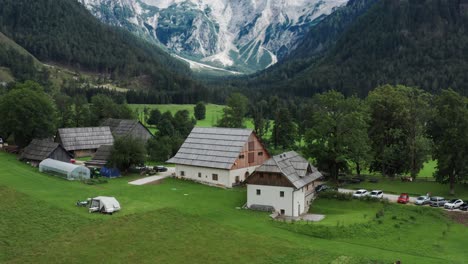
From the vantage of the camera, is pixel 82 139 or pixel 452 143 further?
pixel 82 139

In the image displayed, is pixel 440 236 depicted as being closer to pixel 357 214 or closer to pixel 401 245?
pixel 401 245

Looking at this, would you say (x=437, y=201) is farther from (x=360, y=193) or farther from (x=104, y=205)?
(x=104, y=205)

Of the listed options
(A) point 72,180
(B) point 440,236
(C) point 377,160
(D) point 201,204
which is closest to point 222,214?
(D) point 201,204

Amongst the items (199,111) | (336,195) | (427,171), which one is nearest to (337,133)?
(336,195)

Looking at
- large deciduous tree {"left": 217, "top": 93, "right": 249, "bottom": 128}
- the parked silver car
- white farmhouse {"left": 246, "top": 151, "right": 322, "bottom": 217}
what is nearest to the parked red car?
the parked silver car

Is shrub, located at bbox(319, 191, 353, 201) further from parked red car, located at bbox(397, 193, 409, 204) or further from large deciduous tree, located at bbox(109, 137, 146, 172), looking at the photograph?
large deciduous tree, located at bbox(109, 137, 146, 172)

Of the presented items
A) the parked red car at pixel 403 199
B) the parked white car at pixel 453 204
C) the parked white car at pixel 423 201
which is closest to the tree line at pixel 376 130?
the parked white car at pixel 423 201

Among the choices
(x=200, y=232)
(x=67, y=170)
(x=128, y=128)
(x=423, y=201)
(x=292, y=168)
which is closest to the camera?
(x=200, y=232)
